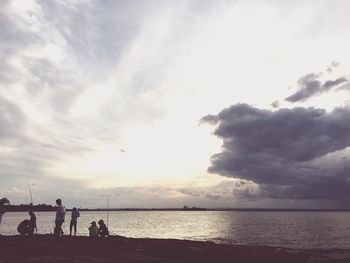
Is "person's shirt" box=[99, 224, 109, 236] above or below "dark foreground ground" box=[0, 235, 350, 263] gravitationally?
above

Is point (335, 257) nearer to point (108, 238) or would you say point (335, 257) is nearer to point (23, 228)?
point (108, 238)

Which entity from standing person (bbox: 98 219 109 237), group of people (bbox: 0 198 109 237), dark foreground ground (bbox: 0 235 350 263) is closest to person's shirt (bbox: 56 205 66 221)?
group of people (bbox: 0 198 109 237)

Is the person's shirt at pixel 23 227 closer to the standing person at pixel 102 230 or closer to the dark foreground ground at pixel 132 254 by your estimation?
the dark foreground ground at pixel 132 254

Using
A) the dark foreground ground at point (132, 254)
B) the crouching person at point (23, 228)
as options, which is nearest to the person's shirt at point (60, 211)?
the dark foreground ground at point (132, 254)

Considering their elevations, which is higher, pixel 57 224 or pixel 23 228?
pixel 57 224

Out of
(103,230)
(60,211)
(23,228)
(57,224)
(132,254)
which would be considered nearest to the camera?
(132,254)

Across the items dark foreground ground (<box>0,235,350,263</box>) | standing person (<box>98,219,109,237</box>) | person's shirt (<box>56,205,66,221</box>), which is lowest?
dark foreground ground (<box>0,235,350,263</box>)

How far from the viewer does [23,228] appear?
92.5ft

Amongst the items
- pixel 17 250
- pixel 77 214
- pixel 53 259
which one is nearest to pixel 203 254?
pixel 53 259

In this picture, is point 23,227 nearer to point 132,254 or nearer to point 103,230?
point 103,230

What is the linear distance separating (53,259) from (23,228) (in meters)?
12.8

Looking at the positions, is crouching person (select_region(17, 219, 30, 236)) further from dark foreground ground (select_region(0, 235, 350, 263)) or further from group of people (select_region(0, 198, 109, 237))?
dark foreground ground (select_region(0, 235, 350, 263))

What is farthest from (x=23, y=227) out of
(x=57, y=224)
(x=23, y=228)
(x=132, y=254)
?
(x=132, y=254)

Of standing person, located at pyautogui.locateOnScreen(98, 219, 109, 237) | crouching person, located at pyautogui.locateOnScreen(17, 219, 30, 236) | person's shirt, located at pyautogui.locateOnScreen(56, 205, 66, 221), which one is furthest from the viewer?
standing person, located at pyautogui.locateOnScreen(98, 219, 109, 237)
